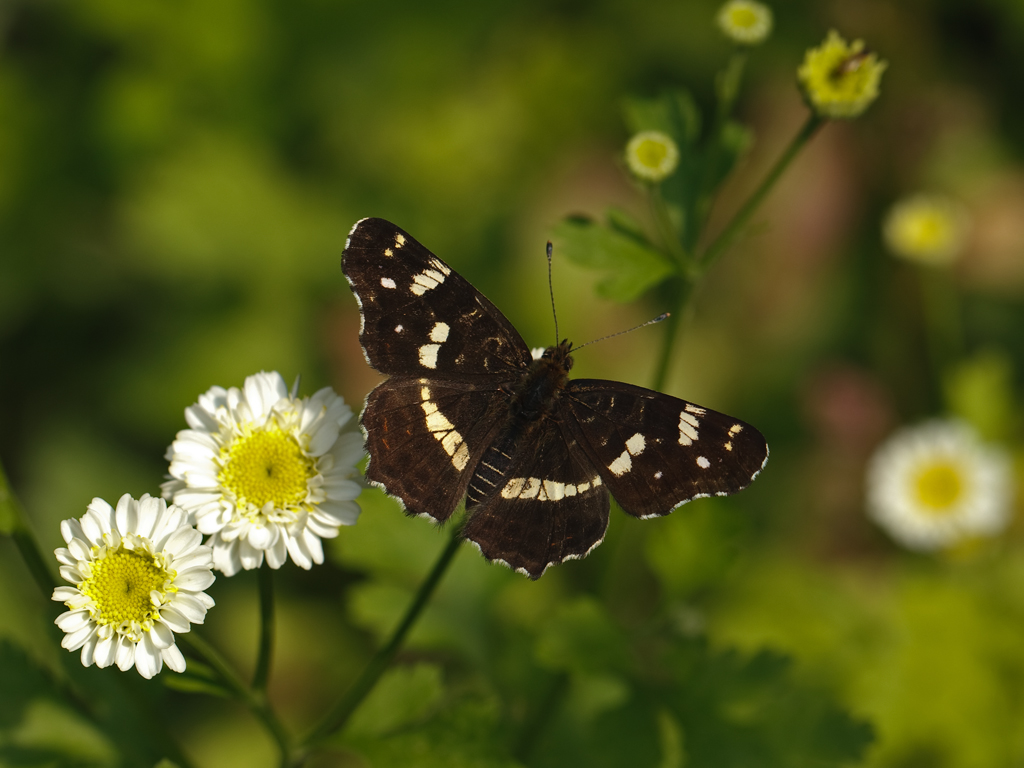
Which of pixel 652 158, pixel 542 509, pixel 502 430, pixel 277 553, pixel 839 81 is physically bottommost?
pixel 277 553

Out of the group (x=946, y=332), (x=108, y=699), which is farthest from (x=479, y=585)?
(x=946, y=332)

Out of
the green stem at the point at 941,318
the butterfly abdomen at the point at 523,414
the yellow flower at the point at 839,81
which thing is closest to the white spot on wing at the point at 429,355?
the butterfly abdomen at the point at 523,414

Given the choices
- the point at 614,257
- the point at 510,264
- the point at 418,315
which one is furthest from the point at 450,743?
the point at 510,264

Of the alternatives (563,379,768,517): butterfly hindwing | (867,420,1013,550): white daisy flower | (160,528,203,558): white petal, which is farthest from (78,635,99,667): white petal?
(867,420,1013,550): white daisy flower

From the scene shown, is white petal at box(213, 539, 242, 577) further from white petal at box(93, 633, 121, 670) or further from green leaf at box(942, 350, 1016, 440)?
green leaf at box(942, 350, 1016, 440)

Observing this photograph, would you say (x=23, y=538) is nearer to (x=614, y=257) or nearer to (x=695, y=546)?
(x=614, y=257)

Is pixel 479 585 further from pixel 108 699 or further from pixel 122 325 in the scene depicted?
pixel 122 325

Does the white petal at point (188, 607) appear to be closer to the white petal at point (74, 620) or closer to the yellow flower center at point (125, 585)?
the yellow flower center at point (125, 585)
